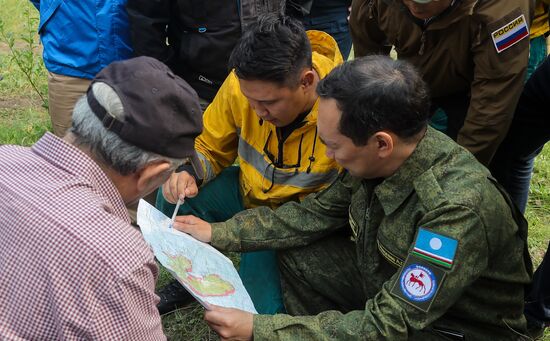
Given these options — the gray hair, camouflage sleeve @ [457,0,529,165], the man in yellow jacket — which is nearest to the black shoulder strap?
the man in yellow jacket

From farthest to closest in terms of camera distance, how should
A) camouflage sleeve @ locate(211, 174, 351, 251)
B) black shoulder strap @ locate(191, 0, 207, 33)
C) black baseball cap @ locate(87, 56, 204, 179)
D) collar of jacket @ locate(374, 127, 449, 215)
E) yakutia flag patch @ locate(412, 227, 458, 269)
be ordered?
black shoulder strap @ locate(191, 0, 207, 33) → camouflage sleeve @ locate(211, 174, 351, 251) → collar of jacket @ locate(374, 127, 449, 215) → yakutia flag patch @ locate(412, 227, 458, 269) → black baseball cap @ locate(87, 56, 204, 179)

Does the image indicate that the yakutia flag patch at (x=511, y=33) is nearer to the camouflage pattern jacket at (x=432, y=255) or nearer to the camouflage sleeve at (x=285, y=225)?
the camouflage pattern jacket at (x=432, y=255)

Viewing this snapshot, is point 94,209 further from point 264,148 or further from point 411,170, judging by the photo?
point 264,148

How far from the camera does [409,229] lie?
2238 mm

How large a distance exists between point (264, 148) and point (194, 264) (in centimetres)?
73

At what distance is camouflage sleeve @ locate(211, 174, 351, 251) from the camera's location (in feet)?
8.88

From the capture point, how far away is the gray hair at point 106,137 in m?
1.70

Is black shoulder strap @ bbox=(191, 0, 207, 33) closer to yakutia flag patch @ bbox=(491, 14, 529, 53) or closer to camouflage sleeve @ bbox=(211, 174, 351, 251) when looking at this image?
camouflage sleeve @ bbox=(211, 174, 351, 251)

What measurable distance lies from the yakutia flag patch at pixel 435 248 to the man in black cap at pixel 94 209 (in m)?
0.82

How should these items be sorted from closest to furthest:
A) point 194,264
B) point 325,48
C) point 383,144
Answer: point 383,144 → point 194,264 → point 325,48

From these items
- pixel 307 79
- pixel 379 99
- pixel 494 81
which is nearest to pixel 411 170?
pixel 379 99

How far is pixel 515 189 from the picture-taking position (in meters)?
3.37

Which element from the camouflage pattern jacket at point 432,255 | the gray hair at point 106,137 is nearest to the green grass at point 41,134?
the camouflage pattern jacket at point 432,255

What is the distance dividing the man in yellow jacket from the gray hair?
38.0 inches
